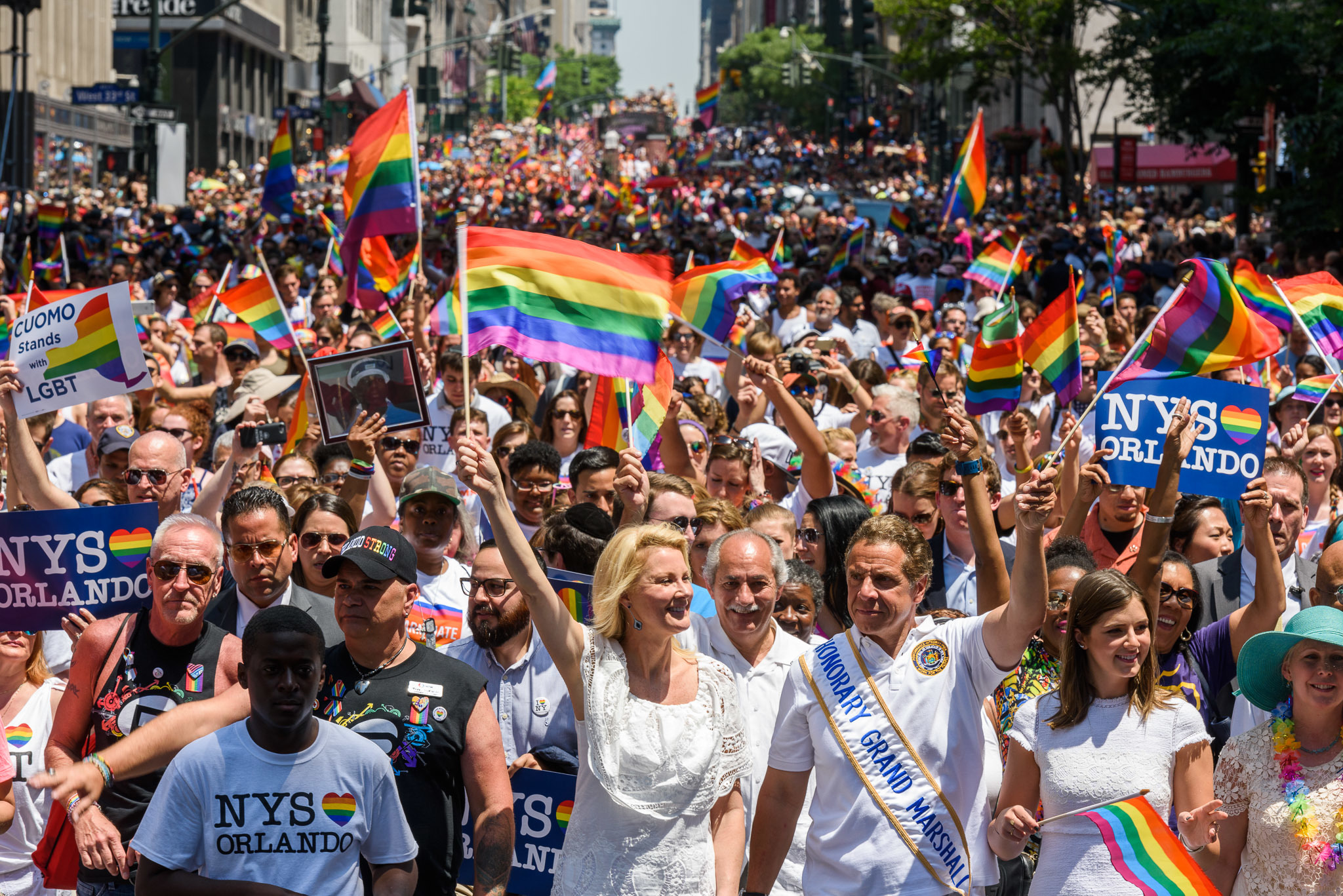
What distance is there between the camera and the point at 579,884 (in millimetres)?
4207

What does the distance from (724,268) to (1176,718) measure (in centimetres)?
607

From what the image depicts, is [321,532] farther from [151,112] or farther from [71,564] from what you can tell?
[151,112]

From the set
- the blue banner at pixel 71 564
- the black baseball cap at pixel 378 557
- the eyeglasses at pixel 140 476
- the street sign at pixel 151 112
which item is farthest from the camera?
the street sign at pixel 151 112

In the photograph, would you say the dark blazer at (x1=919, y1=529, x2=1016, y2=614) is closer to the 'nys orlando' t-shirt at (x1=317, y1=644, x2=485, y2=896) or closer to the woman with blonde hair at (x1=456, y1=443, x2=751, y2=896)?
the woman with blonde hair at (x1=456, y1=443, x2=751, y2=896)

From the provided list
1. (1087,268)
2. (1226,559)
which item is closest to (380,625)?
(1226,559)

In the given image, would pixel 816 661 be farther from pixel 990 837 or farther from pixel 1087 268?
pixel 1087 268

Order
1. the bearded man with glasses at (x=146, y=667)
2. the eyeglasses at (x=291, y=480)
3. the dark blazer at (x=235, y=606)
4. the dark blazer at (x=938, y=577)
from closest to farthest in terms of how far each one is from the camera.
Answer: the bearded man with glasses at (x=146, y=667) < the dark blazer at (x=235, y=606) < the dark blazer at (x=938, y=577) < the eyeglasses at (x=291, y=480)

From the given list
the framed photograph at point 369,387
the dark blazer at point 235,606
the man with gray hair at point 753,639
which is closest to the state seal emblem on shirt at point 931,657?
the man with gray hair at point 753,639

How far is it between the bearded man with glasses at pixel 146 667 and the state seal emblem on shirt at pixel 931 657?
1919 mm

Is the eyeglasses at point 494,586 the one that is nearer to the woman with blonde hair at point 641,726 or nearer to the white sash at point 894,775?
the woman with blonde hair at point 641,726

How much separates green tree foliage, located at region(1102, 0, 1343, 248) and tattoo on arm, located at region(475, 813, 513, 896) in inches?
637

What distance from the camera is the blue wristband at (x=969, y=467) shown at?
5.03 meters

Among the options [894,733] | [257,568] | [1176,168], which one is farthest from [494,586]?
[1176,168]

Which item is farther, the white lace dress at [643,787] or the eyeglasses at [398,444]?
the eyeglasses at [398,444]
